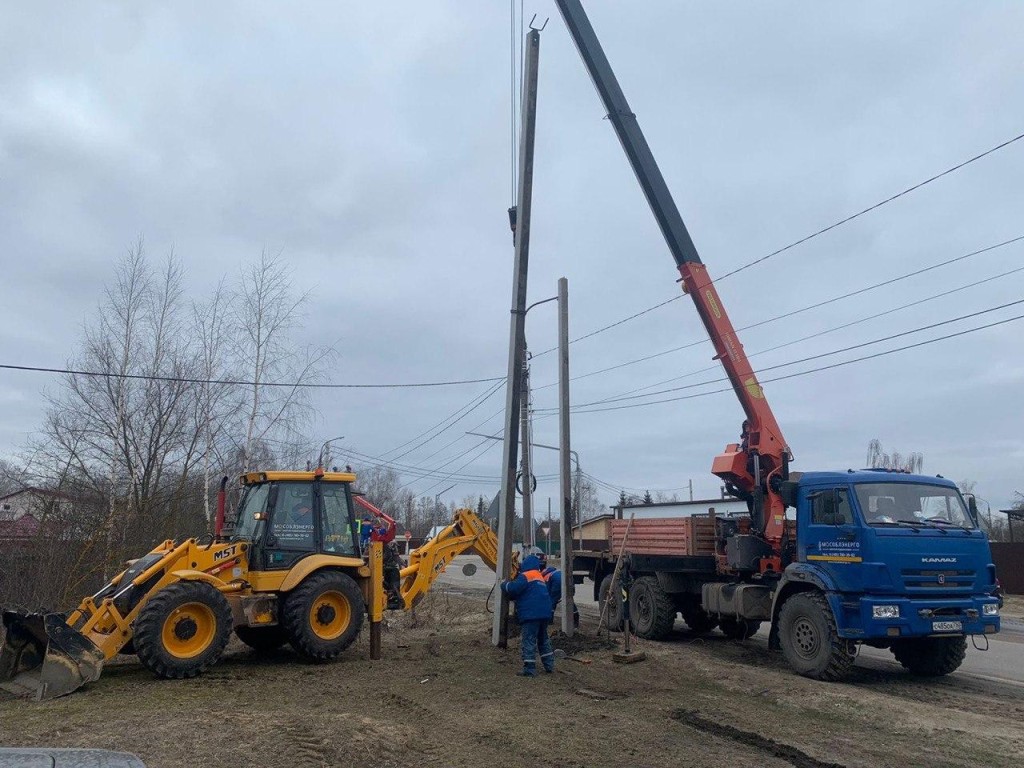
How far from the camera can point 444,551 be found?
1412cm

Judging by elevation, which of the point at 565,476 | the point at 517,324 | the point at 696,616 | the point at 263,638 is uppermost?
the point at 517,324

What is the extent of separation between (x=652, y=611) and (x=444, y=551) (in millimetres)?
3647

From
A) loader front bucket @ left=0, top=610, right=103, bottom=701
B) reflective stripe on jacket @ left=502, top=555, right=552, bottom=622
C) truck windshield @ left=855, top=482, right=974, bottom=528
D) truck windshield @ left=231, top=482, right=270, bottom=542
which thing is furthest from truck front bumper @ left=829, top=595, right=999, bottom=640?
loader front bucket @ left=0, top=610, right=103, bottom=701

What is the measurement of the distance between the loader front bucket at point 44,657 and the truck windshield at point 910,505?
9191 mm

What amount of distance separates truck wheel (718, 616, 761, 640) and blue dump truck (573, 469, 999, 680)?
114 cm

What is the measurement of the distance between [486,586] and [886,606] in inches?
855

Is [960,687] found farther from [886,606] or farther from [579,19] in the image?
[579,19]

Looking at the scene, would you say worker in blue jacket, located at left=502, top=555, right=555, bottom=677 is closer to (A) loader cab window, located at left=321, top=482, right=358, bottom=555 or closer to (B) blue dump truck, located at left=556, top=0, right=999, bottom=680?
(A) loader cab window, located at left=321, top=482, right=358, bottom=555

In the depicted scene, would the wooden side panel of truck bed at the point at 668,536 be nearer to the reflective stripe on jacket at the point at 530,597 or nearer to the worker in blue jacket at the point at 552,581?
the worker in blue jacket at the point at 552,581

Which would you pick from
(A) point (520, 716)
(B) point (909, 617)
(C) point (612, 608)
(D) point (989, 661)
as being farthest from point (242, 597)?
(D) point (989, 661)

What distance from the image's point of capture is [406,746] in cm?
735

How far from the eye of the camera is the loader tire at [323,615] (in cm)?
1134

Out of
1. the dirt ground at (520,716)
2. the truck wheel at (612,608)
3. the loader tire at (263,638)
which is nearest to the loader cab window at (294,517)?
the loader tire at (263,638)

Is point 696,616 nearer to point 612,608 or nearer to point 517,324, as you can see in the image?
point 612,608
